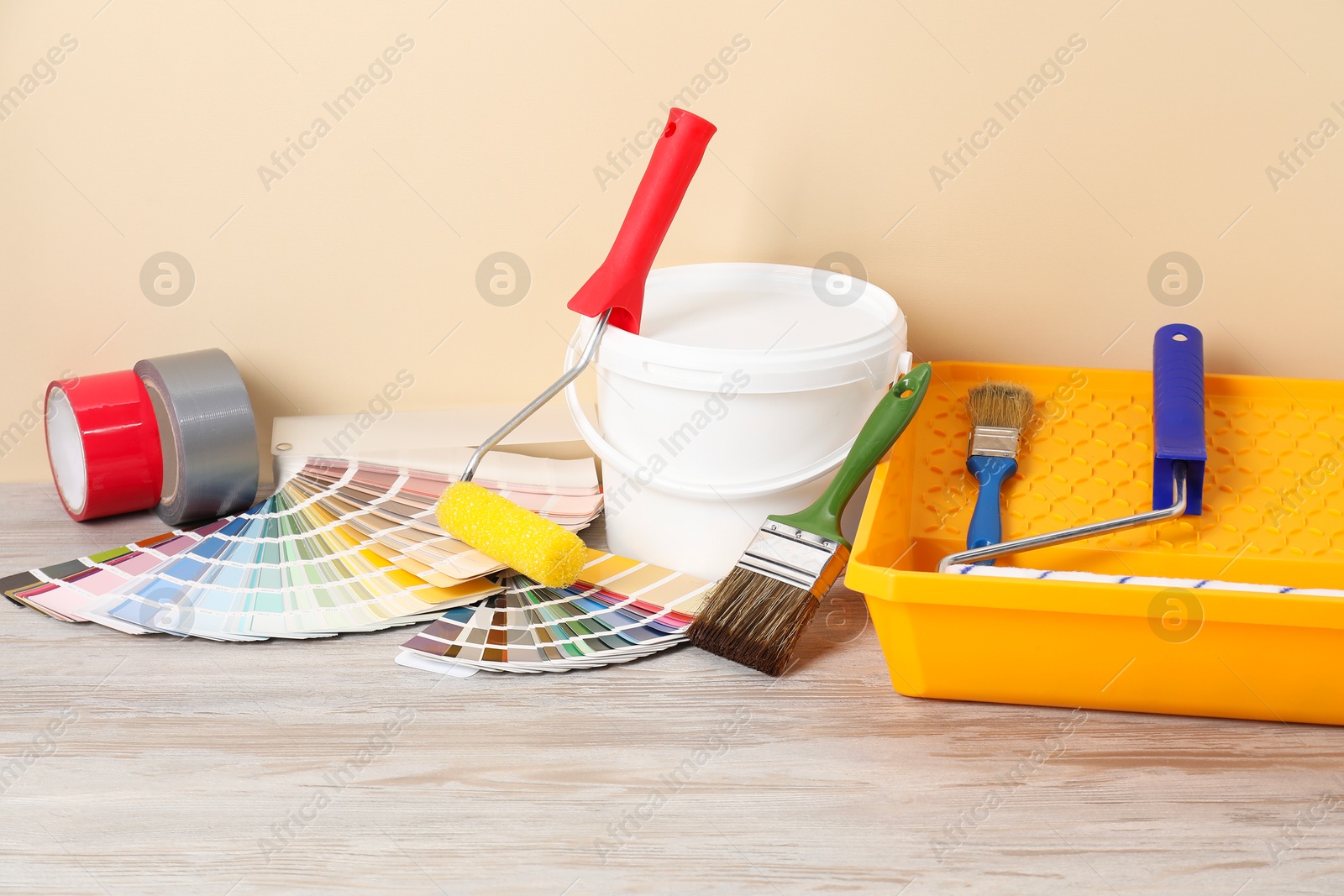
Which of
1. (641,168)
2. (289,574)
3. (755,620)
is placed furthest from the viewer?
(641,168)

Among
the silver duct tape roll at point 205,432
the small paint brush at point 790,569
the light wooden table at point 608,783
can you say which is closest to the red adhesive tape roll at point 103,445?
the silver duct tape roll at point 205,432

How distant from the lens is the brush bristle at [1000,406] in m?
0.97

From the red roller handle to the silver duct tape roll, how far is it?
1.20 feet

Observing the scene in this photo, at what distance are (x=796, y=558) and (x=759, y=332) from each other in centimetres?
21

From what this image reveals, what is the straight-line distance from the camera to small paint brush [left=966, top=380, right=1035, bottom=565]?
36.1 inches

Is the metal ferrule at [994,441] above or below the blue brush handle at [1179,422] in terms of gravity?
below

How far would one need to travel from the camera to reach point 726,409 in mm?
859

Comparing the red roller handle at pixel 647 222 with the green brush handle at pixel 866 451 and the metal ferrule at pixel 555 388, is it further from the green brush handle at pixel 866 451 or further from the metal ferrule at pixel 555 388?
the green brush handle at pixel 866 451

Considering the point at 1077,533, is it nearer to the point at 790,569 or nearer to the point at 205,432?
the point at 790,569

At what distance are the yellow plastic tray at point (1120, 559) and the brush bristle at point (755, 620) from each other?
0.07m

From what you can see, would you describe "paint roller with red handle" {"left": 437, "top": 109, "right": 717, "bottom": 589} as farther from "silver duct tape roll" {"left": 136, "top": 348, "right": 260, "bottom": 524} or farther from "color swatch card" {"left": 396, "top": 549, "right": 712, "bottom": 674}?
"silver duct tape roll" {"left": 136, "top": 348, "right": 260, "bottom": 524}

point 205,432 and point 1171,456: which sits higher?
point 1171,456

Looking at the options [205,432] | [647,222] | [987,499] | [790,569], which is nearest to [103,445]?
[205,432]

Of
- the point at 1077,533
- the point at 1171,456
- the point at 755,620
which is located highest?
the point at 1171,456
